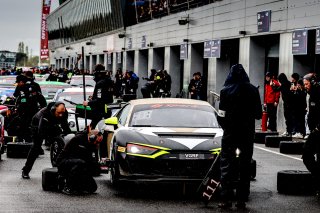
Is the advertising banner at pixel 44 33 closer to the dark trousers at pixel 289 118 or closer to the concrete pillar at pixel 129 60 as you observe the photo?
the concrete pillar at pixel 129 60

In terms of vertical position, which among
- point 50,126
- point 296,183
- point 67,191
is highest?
point 50,126

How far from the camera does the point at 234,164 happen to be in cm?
→ 1066

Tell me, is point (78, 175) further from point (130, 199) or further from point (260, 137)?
point (260, 137)

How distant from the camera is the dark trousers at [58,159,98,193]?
11.8 meters

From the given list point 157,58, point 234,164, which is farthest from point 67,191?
point 157,58

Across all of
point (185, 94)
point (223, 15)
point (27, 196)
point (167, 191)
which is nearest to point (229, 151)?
point (167, 191)

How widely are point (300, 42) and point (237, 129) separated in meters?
16.9

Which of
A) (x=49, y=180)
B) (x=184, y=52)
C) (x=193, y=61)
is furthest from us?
(x=193, y=61)

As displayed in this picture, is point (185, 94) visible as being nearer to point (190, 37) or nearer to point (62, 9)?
point (190, 37)

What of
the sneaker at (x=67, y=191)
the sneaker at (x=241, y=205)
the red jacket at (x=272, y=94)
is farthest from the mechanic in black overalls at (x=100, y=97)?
the red jacket at (x=272, y=94)

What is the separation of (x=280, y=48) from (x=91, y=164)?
1864cm

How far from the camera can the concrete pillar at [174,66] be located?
4762cm

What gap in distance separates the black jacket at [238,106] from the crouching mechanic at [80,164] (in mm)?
2162

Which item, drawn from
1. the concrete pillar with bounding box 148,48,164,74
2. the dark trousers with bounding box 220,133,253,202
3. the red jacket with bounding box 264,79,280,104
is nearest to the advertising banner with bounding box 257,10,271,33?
the red jacket with bounding box 264,79,280,104
